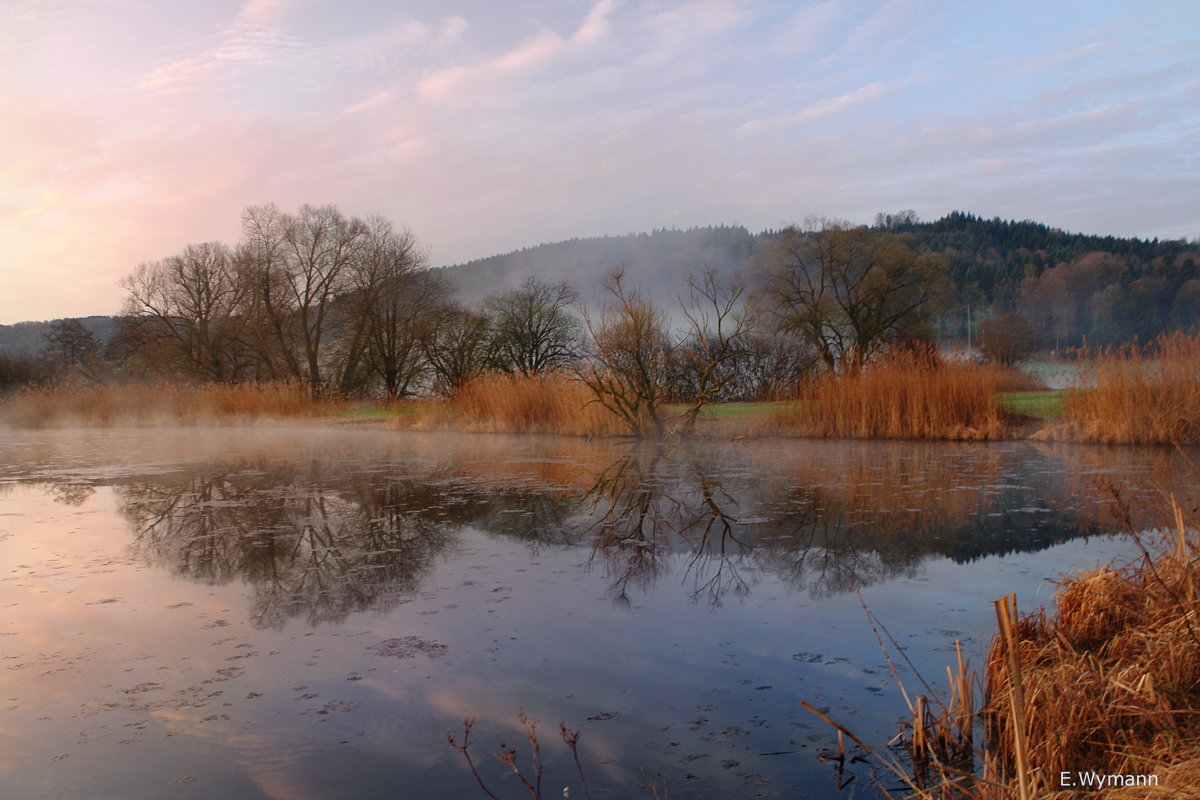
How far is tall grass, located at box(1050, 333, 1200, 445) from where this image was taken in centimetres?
1108

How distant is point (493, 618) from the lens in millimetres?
4422

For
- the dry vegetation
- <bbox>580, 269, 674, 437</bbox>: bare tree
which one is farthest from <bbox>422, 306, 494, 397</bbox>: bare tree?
the dry vegetation

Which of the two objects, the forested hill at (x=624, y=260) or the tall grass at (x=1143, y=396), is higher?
the forested hill at (x=624, y=260)

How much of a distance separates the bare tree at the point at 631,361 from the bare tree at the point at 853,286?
18854 mm

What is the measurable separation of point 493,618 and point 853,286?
3117cm

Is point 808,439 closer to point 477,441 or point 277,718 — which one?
point 477,441

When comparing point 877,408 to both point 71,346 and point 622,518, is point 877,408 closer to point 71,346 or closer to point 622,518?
point 622,518

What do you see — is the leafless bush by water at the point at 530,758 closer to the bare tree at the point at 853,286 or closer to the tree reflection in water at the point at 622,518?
the tree reflection in water at the point at 622,518

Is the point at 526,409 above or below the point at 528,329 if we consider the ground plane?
below

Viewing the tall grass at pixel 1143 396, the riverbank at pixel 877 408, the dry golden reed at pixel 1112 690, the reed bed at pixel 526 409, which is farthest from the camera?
the reed bed at pixel 526 409

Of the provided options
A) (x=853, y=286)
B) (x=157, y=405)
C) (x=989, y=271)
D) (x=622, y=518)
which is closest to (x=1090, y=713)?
(x=622, y=518)

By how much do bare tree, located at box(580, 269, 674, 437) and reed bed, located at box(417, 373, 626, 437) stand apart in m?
0.56

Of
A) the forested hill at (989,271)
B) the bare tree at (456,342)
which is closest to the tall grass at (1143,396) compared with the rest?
the bare tree at (456,342)

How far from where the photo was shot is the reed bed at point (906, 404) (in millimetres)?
13422
